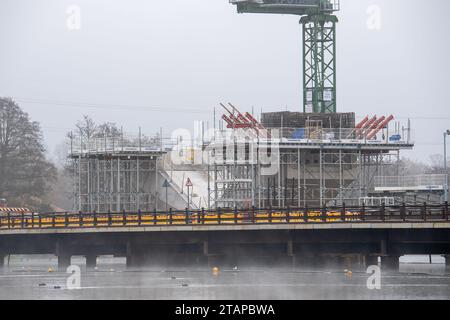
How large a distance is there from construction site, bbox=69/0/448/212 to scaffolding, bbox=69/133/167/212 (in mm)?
78

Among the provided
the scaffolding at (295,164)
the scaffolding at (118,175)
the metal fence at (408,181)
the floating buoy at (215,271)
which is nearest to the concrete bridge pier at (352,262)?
the floating buoy at (215,271)

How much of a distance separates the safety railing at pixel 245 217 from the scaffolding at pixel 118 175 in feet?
68.2

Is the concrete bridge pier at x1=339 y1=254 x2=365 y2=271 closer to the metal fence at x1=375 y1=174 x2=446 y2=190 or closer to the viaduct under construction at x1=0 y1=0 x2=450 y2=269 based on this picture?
the viaduct under construction at x1=0 y1=0 x2=450 y2=269

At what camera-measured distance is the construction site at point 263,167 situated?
8738cm

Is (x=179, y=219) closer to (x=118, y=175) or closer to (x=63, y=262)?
(x=63, y=262)

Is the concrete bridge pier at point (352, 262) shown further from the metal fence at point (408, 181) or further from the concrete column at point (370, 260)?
the metal fence at point (408, 181)

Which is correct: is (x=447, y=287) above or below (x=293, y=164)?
below

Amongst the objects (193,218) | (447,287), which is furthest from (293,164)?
(447,287)

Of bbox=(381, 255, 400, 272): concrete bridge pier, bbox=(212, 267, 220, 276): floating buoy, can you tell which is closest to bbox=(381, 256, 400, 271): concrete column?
bbox=(381, 255, 400, 272): concrete bridge pier

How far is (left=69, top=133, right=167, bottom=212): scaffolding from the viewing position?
3723 inches

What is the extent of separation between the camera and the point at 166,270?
66.5 m

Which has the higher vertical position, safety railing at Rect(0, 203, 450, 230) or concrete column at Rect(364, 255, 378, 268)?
safety railing at Rect(0, 203, 450, 230)
